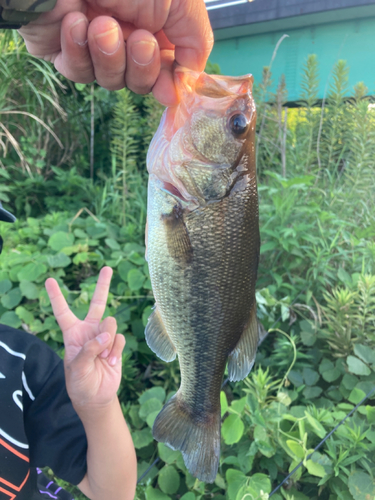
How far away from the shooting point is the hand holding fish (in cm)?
84

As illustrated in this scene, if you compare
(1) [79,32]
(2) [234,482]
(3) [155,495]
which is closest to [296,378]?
(2) [234,482]

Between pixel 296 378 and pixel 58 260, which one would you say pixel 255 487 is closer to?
pixel 296 378

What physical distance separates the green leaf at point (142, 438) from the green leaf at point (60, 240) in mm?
1380

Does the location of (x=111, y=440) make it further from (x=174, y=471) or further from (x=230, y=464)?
(x=230, y=464)

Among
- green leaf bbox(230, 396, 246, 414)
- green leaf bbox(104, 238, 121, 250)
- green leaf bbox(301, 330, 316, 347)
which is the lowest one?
green leaf bbox(230, 396, 246, 414)

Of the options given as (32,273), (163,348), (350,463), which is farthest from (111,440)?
(32,273)

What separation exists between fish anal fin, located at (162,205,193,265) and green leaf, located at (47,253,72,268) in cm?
150

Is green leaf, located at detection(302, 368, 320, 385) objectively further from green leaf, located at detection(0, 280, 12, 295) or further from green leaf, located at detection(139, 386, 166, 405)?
green leaf, located at detection(0, 280, 12, 295)

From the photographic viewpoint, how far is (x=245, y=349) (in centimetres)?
100

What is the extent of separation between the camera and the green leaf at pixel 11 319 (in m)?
1.95

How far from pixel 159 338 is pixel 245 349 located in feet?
0.91

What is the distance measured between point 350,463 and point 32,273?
1983 millimetres

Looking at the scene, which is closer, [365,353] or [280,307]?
[365,353]

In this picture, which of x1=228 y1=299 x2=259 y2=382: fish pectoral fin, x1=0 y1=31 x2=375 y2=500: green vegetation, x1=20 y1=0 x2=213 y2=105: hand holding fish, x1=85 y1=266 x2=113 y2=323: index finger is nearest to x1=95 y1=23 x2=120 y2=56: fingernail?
x1=20 y1=0 x2=213 y2=105: hand holding fish
